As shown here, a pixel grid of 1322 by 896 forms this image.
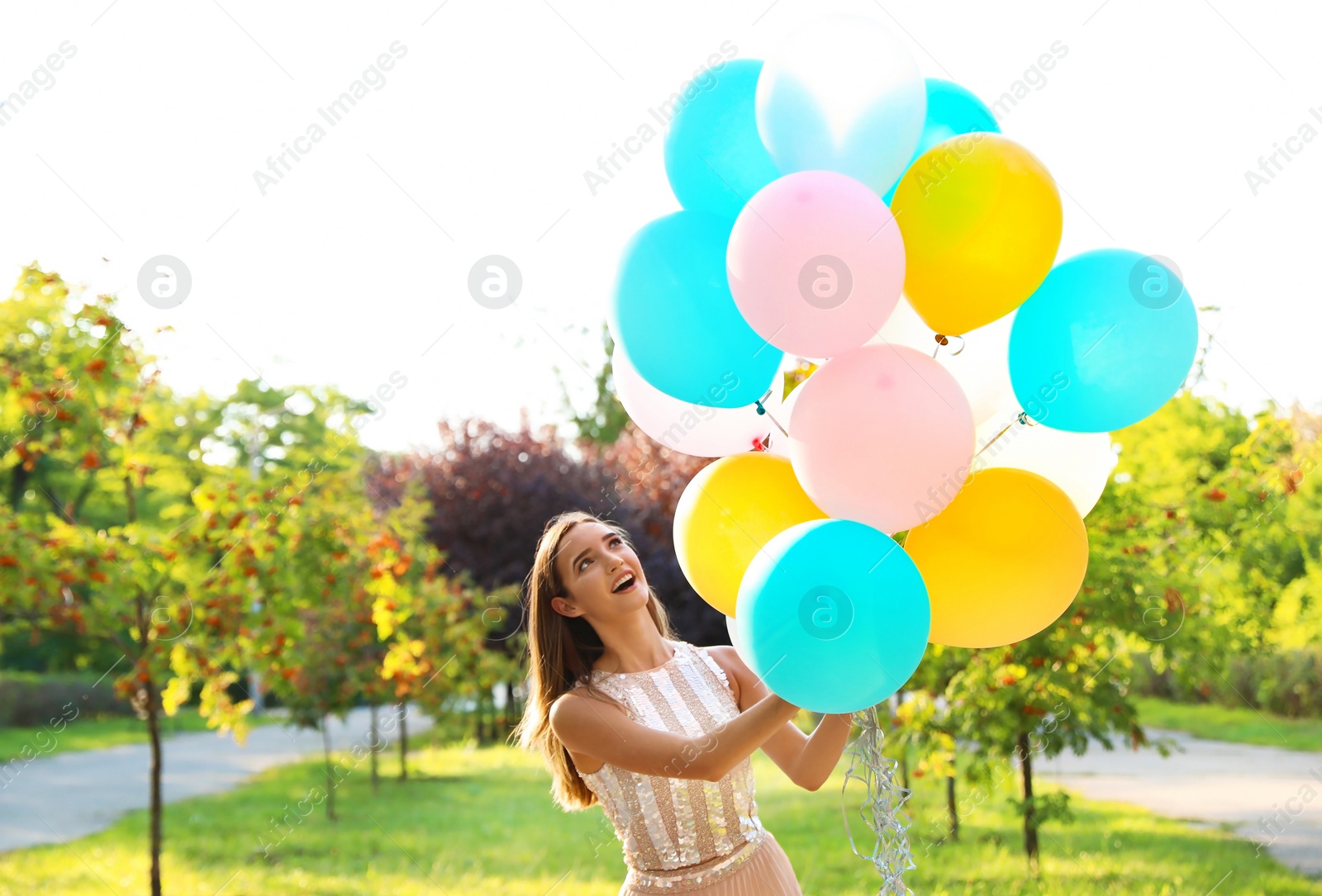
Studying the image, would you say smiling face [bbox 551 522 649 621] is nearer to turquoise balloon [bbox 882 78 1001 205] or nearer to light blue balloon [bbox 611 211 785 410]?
light blue balloon [bbox 611 211 785 410]

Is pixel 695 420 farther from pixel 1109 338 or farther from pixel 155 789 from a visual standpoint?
pixel 155 789

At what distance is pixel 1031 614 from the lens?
74.7 inches

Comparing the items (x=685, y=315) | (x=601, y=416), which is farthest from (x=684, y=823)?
(x=601, y=416)

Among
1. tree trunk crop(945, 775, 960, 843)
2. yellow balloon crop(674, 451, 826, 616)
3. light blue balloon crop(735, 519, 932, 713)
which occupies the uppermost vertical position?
yellow balloon crop(674, 451, 826, 616)

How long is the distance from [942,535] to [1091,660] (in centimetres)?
294

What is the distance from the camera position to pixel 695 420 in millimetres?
2252

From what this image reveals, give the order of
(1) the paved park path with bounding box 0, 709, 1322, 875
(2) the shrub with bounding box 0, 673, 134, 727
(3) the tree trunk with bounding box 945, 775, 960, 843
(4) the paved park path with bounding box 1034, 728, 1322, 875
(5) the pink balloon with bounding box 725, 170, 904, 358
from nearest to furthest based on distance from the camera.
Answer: (5) the pink balloon with bounding box 725, 170, 904, 358, (3) the tree trunk with bounding box 945, 775, 960, 843, (4) the paved park path with bounding box 1034, 728, 1322, 875, (1) the paved park path with bounding box 0, 709, 1322, 875, (2) the shrub with bounding box 0, 673, 134, 727

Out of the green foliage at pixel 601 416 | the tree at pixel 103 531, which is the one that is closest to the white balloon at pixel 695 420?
the tree at pixel 103 531

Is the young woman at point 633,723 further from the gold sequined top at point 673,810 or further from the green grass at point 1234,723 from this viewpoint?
the green grass at point 1234,723

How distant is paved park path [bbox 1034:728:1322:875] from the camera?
6.10m

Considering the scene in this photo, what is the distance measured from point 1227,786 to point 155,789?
735cm

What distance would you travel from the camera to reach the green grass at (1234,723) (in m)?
9.95

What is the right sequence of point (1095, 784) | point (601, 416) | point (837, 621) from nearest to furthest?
point (837, 621) < point (1095, 784) < point (601, 416)

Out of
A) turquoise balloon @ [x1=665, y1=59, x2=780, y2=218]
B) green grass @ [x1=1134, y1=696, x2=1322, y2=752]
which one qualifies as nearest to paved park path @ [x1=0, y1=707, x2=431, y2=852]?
turquoise balloon @ [x1=665, y1=59, x2=780, y2=218]
